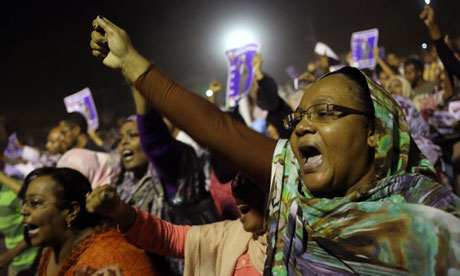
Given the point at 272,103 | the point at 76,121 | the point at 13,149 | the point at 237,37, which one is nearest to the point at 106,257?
the point at 272,103

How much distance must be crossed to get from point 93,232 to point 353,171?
169 centimetres

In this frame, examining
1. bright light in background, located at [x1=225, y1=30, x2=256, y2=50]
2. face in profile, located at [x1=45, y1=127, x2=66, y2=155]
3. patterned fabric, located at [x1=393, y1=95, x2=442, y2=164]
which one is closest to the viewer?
patterned fabric, located at [x1=393, y1=95, x2=442, y2=164]

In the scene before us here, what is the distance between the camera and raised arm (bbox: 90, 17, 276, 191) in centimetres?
132

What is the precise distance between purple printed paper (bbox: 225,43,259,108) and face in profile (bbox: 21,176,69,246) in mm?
3262

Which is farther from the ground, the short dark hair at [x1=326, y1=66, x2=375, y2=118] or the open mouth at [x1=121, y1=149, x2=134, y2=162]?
the short dark hair at [x1=326, y1=66, x2=375, y2=118]

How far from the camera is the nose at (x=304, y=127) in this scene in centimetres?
127

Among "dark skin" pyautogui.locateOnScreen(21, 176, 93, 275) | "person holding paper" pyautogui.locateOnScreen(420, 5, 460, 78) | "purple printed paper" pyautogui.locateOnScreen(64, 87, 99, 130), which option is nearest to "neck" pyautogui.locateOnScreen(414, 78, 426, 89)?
"person holding paper" pyautogui.locateOnScreen(420, 5, 460, 78)

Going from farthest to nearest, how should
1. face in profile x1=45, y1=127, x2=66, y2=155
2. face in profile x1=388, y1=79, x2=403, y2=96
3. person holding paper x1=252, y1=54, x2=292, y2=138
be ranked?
face in profile x1=45, y1=127, x2=66, y2=155, face in profile x1=388, y1=79, x2=403, y2=96, person holding paper x1=252, y1=54, x2=292, y2=138

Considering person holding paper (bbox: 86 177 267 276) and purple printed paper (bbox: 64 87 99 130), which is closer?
person holding paper (bbox: 86 177 267 276)

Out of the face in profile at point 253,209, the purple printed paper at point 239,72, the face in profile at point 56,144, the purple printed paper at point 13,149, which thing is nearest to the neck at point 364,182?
the face in profile at point 253,209

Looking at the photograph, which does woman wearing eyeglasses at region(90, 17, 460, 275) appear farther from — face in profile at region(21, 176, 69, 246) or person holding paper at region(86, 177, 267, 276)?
face in profile at region(21, 176, 69, 246)

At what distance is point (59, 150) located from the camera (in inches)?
192

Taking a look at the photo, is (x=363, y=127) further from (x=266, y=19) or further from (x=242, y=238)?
(x=266, y=19)

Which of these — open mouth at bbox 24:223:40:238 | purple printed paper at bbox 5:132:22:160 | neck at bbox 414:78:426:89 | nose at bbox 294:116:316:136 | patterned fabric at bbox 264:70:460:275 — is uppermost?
nose at bbox 294:116:316:136
